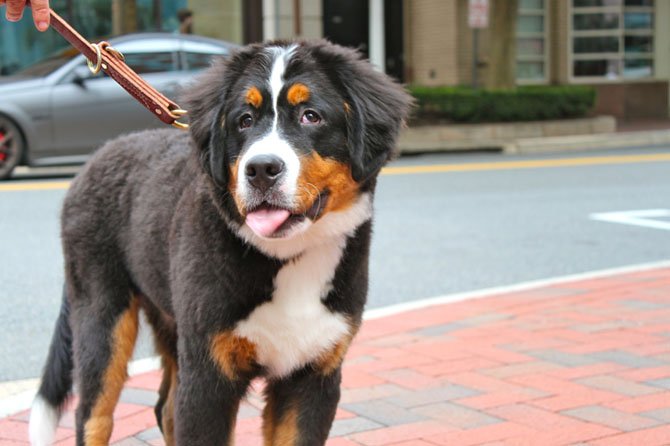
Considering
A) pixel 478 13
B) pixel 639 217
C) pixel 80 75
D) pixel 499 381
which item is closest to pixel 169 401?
pixel 499 381

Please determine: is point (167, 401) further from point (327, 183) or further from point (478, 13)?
point (478, 13)

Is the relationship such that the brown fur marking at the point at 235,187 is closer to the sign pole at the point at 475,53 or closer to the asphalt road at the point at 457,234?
the asphalt road at the point at 457,234

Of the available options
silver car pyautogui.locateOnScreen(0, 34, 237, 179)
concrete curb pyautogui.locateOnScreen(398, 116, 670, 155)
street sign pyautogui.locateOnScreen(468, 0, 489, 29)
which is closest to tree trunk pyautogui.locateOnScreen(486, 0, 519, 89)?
street sign pyautogui.locateOnScreen(468, 0, 489, 29)

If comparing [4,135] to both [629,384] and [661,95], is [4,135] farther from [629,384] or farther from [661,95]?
[661,95]

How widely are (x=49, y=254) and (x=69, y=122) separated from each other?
529cm

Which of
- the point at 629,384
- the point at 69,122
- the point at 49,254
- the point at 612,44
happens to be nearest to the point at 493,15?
the point at 612,44

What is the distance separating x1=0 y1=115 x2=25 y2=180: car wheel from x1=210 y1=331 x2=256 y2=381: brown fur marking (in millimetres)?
10589

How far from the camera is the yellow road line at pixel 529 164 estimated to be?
1452cm

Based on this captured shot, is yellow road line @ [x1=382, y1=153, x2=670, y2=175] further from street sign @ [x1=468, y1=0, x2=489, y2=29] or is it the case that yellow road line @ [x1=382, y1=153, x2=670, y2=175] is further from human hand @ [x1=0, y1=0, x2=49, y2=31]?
human hand @ [x1=0, y1=0, x2=49, y2=31]

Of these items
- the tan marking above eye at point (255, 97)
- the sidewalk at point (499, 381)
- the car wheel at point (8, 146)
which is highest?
the tan marking above eye at point (255, 97)

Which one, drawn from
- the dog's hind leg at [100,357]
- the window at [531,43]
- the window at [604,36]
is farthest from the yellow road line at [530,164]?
the dog's hind leg at [100,357]

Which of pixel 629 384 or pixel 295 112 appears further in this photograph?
pixel 629 384

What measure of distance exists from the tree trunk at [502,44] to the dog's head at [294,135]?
55.6ft

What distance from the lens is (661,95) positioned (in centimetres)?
2522
